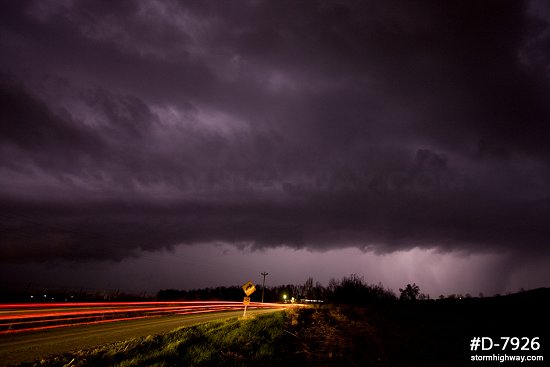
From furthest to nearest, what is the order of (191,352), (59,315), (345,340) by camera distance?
(59,315), (345,340), (191,352)

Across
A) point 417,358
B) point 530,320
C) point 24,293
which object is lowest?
point 24,293

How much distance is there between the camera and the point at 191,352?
11383mm

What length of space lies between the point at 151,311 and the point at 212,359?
1168 inches

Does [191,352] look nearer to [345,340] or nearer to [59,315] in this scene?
[345,340]

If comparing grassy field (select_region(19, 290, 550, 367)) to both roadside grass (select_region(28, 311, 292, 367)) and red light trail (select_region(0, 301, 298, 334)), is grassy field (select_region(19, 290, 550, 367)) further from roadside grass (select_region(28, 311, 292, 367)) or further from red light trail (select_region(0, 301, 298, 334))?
red light trail (select_region(0, 301, 298, 334))

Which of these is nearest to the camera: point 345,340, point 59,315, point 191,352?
point 191,352

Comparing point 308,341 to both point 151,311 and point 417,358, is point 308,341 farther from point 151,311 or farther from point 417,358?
point 151,311

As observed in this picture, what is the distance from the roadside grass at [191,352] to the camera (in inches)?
396

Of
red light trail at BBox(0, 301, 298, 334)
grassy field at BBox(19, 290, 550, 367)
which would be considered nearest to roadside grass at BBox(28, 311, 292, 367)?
grassy field at BBox(19, 290, 550, 367)

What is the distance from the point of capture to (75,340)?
51.6ft

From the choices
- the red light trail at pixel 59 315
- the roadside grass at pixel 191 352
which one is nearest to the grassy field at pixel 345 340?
the roadside grass at pixel 191 352

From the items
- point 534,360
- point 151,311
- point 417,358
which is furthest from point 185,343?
point 151,311

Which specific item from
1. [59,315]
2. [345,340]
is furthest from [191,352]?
[59,315]

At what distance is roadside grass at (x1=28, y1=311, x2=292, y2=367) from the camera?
33.0 ft
